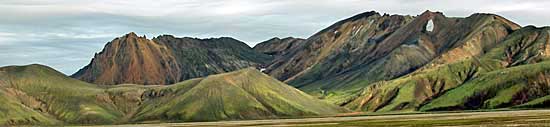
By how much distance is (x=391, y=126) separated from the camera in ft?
570

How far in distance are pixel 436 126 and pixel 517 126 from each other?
24.4m

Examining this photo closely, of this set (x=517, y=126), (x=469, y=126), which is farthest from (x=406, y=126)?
(x=517, y=126)

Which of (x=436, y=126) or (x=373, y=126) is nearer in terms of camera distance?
(x=436, y=126)

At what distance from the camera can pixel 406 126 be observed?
166 m

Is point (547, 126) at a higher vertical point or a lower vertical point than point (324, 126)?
higher

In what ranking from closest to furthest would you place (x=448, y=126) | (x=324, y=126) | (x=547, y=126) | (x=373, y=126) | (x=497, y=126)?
(x=547, y=126) < (x=497, y=126) < (x=448, y=126) < (x=373, y=126) < (x=324, y=126)

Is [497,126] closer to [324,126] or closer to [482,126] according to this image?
[482,126]

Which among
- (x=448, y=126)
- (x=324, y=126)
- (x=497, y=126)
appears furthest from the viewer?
(x=324, y=126)

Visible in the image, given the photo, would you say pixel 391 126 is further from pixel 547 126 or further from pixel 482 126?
pixel 547 126

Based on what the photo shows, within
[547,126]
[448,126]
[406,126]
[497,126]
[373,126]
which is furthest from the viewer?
[373,126]

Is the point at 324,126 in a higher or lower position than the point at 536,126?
lower

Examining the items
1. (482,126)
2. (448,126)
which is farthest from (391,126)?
(482,126)

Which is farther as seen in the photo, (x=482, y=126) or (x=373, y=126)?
(x=373, y=126)

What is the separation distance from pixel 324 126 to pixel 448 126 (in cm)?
4632
